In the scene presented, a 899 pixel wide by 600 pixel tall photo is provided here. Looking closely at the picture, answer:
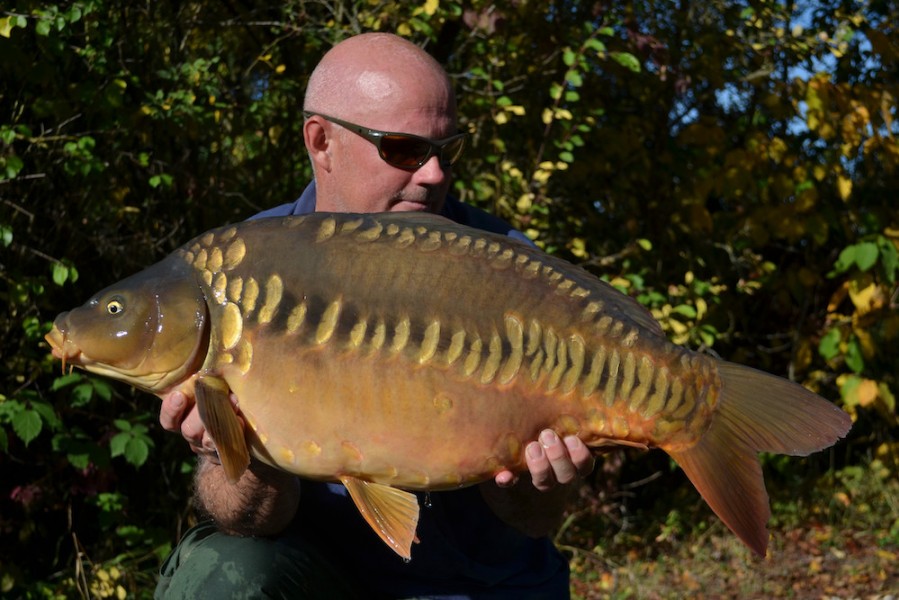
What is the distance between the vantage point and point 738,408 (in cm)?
151

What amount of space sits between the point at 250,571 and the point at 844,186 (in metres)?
2.87

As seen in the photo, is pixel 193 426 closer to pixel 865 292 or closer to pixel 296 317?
pixel 296 317

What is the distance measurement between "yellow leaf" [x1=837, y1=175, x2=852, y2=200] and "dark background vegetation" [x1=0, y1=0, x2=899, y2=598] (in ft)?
0.05

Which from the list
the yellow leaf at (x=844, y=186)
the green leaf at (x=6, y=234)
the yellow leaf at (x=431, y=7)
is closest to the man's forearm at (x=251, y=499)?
the green leaf at (x=6, y=234)

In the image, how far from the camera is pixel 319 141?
211cm

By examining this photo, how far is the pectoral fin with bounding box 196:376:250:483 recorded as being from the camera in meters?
1.41

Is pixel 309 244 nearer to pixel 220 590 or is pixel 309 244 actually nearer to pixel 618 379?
pixel 618 379

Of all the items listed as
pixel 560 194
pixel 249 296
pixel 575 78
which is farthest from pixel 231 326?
pixel 560 194

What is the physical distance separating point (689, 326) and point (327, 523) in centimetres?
210

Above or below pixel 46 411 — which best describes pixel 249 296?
above

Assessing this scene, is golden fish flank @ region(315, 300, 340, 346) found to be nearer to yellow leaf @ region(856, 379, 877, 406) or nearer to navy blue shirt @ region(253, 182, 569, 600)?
navy blue shirt @ region(253, 182, 569, 600)

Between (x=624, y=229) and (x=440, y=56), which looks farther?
(x=624, y=229)

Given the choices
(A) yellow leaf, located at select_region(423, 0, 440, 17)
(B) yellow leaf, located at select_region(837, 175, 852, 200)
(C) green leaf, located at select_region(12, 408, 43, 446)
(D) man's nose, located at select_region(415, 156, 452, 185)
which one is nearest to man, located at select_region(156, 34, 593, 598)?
(D) man's nose, located at select_region(415, 156, 452, 185)

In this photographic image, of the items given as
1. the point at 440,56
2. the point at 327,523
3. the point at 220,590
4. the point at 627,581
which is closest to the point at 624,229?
the point at 440,56
